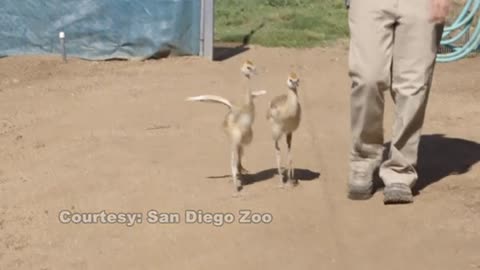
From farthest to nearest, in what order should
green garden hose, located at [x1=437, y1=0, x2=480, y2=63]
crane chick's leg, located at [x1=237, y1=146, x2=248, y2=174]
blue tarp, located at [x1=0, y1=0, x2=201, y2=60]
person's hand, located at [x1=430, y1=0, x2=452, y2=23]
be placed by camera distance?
green garden hose, located at [x1=437, y1=0, x2=480, y2=63] → blue tarp, located at [x1=0, y1=0, x2=201, y2=60] → crane chick's leg, located at [x1=237, y1=146, x2=248, y2=174] → person's hand, located at [x1=430, y1=0, x2=452, y2=23]

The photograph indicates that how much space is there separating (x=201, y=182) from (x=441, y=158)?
1.64 metres

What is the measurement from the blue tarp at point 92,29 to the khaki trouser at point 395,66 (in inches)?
190

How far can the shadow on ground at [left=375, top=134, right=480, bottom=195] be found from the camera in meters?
7.03

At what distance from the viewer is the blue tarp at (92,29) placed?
1122 cm

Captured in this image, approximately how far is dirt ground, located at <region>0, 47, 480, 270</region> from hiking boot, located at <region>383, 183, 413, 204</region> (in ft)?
0.19

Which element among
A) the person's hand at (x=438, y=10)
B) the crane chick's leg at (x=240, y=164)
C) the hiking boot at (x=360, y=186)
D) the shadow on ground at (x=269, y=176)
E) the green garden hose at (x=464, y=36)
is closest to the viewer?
the person's hand at (x=438, y=10)

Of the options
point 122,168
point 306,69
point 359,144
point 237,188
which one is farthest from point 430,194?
point 306,69

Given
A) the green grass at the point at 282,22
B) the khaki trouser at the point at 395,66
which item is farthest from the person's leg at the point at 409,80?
Result: the green grass at the point at 282,22

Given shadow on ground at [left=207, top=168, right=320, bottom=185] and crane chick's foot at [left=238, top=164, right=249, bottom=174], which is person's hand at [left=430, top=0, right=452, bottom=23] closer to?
shadow on ground at [left=207, top=168, right=320, bottom=185]

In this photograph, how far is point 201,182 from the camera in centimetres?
691

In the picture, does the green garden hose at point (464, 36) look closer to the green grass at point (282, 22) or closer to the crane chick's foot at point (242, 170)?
the green grass at point (282, 22)

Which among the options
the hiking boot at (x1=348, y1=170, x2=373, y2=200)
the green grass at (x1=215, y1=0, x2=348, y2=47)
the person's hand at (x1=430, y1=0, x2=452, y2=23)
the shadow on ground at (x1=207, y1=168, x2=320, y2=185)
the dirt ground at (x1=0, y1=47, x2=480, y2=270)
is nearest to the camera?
the dirt ground at (x1=0, y1=47, x2=480, y2=270)

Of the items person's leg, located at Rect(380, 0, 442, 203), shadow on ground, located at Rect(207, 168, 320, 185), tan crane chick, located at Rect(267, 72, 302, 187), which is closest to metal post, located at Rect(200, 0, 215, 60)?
shadow on ground, located at Rect(207, 168, 320, 185)

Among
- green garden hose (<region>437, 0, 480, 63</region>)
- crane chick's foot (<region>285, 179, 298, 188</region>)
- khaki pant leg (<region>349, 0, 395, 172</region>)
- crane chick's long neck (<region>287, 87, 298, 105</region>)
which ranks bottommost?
green garden hose (<region>437, 0, 480, 63</region>)
